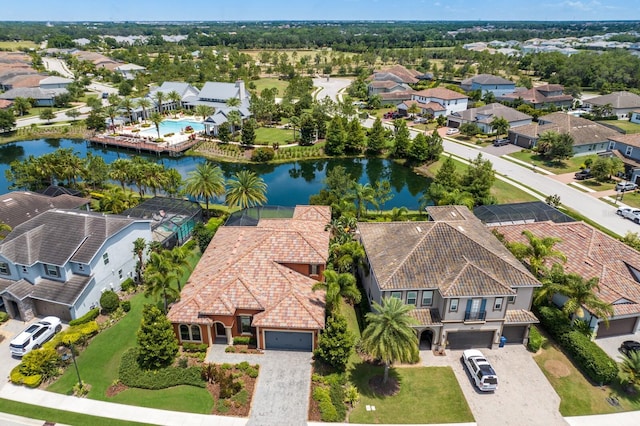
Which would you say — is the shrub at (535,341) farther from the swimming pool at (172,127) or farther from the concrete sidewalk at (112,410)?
the swimming pool at (172,127)

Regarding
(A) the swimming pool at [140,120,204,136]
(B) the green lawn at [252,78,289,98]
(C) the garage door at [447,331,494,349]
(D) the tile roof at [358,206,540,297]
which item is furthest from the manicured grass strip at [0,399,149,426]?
(B) the green lawn at [252,78,289,98]

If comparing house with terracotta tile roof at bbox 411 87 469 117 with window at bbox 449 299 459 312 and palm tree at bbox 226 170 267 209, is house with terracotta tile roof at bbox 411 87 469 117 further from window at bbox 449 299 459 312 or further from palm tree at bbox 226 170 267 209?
window at bbox 449 299 459 312

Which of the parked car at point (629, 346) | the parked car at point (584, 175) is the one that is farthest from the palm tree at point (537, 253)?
the parked car at point (584, 175)

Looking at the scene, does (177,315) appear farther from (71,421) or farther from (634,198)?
(634,198)

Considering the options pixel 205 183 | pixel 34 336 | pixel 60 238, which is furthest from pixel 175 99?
pixel 34 336

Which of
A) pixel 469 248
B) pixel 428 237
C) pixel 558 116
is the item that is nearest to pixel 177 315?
pixel 428 237

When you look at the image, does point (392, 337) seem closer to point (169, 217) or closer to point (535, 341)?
Answer: point (535, 341)
